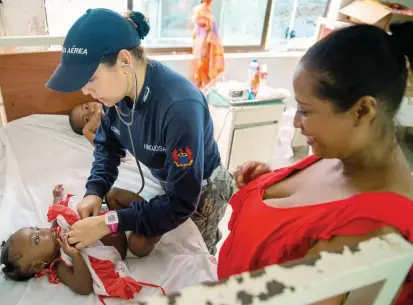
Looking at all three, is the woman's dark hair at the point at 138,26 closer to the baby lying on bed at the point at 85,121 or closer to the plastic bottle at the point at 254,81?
the baby lying on bed at the point at 85,121

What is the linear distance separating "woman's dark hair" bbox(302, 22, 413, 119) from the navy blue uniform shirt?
51cm

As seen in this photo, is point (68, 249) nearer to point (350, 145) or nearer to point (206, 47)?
point (350, 145)

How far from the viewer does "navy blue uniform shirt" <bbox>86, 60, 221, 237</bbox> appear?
1.07 metres

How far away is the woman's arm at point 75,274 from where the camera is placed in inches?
47.0

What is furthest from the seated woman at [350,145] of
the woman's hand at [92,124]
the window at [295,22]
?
the window at [295,22]

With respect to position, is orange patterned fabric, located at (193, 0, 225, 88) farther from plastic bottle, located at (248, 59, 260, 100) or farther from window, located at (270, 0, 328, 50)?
window, located at (270, 0, 328, 50)

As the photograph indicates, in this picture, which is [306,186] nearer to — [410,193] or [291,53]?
[410,193]

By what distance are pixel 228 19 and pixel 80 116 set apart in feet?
5.34

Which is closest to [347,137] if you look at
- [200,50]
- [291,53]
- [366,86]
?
[366,86]

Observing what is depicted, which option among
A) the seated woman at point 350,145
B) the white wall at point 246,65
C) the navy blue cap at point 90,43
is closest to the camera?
the seated woman at point 350,145

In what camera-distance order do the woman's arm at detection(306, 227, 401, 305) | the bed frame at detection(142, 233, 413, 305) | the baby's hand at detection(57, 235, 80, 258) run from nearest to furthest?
the bed frame at detection(142, 233, 413, 305)
the woman's arm at detection(306, 227, 401, 305)
the baby's hand at detection(57, 235, 80, 258)

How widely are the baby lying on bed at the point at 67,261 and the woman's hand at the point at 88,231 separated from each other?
0.06 m

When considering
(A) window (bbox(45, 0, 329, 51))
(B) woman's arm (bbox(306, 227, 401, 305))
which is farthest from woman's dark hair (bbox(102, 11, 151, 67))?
(A) window (bbox(45, 0, 329, 51))

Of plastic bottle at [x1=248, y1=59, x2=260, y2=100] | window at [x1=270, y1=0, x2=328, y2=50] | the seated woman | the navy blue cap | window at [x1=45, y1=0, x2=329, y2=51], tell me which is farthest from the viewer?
window at [x1=270, y1=0, x2=328, y2=50]
